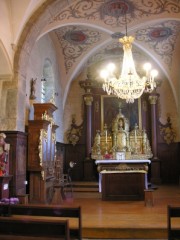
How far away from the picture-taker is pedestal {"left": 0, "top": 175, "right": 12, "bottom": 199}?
6.38m

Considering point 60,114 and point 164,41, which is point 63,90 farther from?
point 164,41

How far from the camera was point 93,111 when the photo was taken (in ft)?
45.2

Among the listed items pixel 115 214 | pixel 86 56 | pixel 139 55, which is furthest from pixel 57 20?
pixel 115 214

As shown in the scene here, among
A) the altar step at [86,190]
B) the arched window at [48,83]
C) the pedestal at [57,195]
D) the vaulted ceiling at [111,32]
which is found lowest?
the altar step at [86,190]

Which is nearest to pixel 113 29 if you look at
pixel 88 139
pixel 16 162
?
pixel 88 139

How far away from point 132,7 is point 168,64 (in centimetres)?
408

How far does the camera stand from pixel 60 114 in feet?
43.2

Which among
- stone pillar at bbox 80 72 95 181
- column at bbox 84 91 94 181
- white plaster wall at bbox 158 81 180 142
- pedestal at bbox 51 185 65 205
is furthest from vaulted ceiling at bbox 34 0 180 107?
pedestal at bbox 51 185 65 205

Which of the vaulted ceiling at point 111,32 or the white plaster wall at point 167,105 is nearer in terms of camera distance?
the vaulted ceiling at point 111,32

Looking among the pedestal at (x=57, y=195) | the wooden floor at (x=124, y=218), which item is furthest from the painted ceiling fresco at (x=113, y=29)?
the wooden floor at (x=124, y=218)

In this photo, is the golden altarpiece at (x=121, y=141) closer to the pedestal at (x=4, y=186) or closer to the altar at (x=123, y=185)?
the altar at (x=123, y=185)

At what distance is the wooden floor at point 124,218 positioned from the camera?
17.8 feet

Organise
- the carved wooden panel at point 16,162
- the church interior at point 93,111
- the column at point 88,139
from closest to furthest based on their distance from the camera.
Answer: the carved wooden panel at point 16,162, the church interior at point 93,111, the column at point 88,139

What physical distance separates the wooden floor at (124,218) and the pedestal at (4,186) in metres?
1.84
